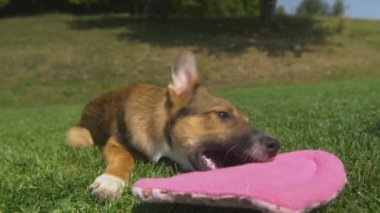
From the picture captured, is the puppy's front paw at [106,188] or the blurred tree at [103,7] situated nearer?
the puppy's front paw at [106,188]

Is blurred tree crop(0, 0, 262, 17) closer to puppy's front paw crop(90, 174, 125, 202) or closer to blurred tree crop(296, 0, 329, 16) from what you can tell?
blurred tree crop(296, 0, 329, 16)

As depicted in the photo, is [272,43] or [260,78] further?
[272,43]

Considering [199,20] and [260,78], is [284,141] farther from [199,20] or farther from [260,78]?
[199,20]

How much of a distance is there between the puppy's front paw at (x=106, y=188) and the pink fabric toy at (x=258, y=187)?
495 mm

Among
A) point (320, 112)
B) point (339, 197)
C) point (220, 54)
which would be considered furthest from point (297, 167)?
point (220, 54)

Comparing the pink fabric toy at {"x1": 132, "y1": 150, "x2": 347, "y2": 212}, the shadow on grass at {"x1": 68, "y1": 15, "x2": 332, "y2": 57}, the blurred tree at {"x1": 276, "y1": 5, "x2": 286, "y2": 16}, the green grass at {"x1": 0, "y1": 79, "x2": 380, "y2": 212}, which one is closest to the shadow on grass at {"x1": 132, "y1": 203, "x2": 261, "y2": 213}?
the green grass at {"x1": 0, "y1": 79, "x2": 380, "y2": 212}

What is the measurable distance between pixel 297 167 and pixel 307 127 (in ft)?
9.93

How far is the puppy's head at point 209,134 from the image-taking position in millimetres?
3857

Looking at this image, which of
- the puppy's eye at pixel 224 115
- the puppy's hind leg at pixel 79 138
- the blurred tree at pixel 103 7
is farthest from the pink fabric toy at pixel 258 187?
the blurred tree at pixel 103 7

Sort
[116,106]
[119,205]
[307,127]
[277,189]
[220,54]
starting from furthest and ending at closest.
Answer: [220,54], [307,127], [116,106], [119,205], [277,189]

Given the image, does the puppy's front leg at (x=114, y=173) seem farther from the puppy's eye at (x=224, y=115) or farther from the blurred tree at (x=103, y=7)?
the blurred tree at (x=103, y=7)

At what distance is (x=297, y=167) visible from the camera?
3.28 m

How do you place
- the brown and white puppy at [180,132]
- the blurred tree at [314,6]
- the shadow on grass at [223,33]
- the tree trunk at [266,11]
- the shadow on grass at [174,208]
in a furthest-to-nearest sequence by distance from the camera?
the blurred tree at [314,6] → the tree trunk at [266,11] → the shadow on grass at [223,33] → the brown and white puppy at [180,132] → the shadow on grass at [174,208]

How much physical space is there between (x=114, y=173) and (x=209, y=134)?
27.4 inches
